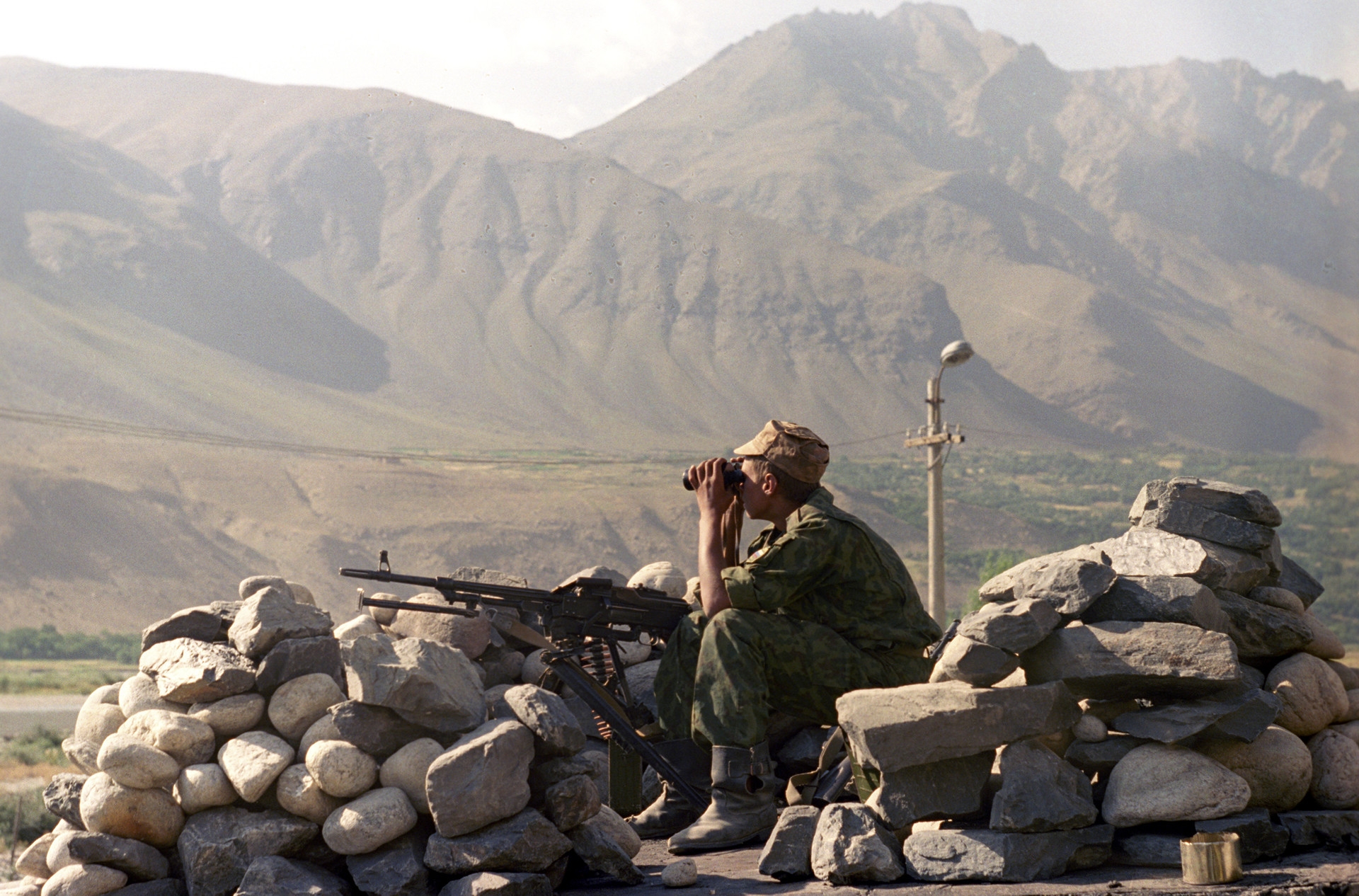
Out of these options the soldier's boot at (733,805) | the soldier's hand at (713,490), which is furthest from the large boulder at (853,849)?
the soldier's hand at (713,490)

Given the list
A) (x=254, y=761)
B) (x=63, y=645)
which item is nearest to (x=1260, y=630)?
(x=254, y=761)

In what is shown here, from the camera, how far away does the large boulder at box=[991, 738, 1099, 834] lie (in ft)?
14.0

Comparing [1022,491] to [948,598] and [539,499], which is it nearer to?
[948,598]

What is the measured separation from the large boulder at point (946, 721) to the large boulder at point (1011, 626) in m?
0.17

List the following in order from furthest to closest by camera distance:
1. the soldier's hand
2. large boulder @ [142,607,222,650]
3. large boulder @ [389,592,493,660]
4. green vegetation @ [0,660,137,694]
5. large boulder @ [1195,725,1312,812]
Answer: green vegetation @ [0,660,137,694] → large boulder @ [389,592,493,660] → large boulder @ [142,607,222,650] → the soldier's hand → large boulder @ [1195,725,1312,812]

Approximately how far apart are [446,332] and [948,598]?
5703cm

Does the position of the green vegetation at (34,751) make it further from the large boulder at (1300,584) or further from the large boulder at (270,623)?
the large boulder at (1300,584)

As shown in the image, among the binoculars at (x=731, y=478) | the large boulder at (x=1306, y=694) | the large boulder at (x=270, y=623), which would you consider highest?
the binoculars at (x=731, y=478)

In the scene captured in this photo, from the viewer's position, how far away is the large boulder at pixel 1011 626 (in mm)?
4547

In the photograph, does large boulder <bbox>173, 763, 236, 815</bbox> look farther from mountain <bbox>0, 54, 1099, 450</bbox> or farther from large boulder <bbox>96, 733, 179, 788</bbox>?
mountain <bbox>0, 54, 1099, 450</bbox>

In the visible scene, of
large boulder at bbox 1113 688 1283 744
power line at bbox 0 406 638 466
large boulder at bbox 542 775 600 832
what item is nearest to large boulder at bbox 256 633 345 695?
large boulder at bbox 542 775 600 832

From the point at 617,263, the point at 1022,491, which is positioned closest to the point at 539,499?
the point at 1022,491

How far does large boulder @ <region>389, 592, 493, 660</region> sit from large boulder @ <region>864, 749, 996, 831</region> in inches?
103

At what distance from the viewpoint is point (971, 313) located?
417ft
